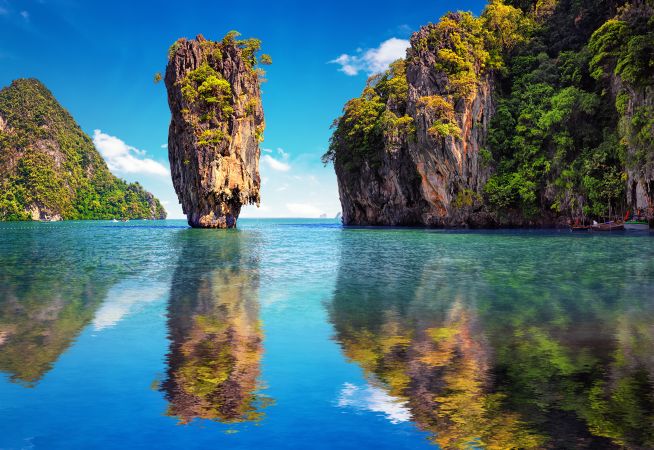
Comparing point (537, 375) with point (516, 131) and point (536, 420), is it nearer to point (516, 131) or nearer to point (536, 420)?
point (536, 420)

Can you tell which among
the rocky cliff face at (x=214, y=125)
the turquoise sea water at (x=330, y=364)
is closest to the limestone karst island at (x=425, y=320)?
the turquoise sea water at (x=330, y=364)

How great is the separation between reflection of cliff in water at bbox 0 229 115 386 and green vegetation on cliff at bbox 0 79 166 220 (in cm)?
12687

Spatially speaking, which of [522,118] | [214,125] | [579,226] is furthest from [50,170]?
[579,226]

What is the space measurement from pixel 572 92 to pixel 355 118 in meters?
27.8

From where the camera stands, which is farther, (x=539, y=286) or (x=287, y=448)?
(x=539, y=286)

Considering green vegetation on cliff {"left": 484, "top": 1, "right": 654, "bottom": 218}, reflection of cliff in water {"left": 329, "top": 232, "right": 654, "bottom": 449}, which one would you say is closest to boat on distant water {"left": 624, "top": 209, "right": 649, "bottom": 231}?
green vegetation on cliff {"left": 484, "top": 1, "right": 654, "bottom": 218}

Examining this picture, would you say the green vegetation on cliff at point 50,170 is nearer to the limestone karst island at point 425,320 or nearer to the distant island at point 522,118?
the distant island at point 522,118

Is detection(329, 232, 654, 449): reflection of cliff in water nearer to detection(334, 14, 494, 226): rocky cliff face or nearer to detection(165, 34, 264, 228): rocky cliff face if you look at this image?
detection(334, 14, 494, 226): rocky cliff face

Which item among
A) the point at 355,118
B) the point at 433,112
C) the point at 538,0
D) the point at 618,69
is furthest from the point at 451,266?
the point at 538,0

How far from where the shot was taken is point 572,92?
45875mm

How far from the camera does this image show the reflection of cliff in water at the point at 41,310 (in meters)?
7.19

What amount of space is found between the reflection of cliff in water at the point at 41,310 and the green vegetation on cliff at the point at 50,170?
416ft

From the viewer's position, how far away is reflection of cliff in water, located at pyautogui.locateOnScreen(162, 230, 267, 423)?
5.36m

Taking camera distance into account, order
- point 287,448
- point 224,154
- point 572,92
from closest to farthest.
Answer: point 287,448 → point 572,92 → point 224,154
